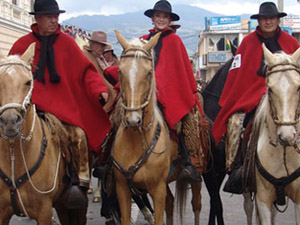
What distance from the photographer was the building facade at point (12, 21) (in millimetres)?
19906

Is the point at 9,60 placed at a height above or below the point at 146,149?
above

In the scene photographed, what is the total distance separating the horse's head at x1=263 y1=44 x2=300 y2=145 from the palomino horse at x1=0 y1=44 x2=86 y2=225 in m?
2.24

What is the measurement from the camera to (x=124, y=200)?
4.86 meters

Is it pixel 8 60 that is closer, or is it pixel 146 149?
pixel 8 60

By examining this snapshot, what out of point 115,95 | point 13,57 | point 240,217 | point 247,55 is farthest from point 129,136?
point 240,217

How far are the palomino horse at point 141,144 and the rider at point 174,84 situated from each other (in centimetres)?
41

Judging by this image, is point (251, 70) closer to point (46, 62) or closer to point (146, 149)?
point (146, 149)

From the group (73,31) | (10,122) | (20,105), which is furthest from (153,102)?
(73,31)

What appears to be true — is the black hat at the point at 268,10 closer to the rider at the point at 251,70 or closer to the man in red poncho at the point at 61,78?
the rider at the point at 251,70

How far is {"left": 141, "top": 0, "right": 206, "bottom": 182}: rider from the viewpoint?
5434 mm

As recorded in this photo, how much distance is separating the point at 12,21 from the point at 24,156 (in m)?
17.8

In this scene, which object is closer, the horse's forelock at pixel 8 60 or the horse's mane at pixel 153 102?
the horse's forelock at pixel 8 60

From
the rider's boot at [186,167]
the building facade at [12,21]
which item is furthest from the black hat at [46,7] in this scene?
the building facade at [12,21]

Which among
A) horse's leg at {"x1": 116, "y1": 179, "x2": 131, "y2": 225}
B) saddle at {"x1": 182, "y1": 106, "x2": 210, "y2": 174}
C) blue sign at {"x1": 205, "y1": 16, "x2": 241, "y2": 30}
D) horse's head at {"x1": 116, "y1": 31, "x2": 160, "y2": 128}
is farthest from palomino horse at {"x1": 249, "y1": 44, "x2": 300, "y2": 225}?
blue sign at {"x1": 205, "y1": 16, "x2": 241, "y2": 30}
